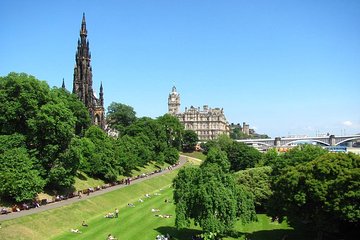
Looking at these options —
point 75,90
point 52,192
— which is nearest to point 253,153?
point 75,90

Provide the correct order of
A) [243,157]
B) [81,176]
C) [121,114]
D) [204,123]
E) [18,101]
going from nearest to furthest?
[18,101], [81,176], [243,157], [121,114], [204,123]

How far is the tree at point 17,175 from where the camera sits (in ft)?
135

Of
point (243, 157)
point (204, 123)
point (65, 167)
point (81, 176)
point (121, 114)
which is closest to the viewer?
point (65, 167)

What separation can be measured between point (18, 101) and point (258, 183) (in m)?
29.2

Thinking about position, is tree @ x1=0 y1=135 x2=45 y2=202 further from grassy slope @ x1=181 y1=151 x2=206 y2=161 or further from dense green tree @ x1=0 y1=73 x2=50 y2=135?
grassy slope @ x1=181 y1=151 x2=206 y2=161

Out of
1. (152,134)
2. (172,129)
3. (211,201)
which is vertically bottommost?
(211,201)

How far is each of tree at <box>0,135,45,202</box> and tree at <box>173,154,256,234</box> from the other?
15156 mm

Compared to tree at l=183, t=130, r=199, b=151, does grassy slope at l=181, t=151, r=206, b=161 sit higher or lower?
lower

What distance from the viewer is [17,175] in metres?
41.7

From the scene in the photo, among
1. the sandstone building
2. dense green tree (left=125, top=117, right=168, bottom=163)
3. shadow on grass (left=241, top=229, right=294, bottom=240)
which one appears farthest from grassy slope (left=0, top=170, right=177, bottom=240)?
the sandstone building

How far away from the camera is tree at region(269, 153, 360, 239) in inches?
1272

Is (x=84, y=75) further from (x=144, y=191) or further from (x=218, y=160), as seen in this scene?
(x=218, y=160)

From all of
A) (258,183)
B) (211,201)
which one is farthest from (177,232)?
(258,183)

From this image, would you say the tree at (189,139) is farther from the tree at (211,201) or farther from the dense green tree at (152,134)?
the tree at (211,201)
